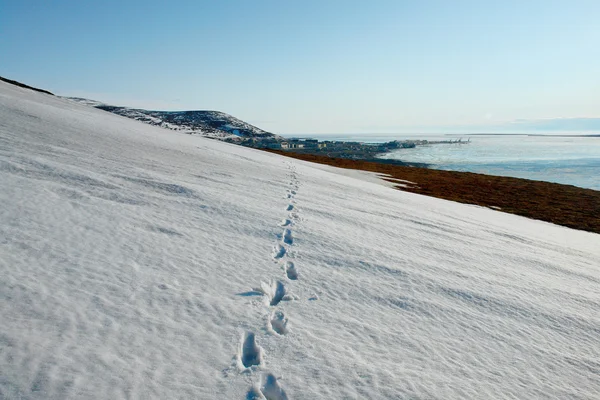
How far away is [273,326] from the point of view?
346cm

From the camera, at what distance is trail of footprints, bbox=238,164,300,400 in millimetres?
2594

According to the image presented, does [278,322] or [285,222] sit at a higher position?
[285,222]

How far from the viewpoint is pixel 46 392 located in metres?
2.15

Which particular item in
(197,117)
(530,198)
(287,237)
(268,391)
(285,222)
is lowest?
(268,391)

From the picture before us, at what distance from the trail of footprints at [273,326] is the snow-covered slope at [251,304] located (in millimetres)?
16

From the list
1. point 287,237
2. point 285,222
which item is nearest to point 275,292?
point 287,237

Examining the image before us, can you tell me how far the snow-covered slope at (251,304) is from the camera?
259 centimetres

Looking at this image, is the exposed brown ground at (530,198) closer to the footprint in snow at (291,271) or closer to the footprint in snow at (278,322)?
the footprint in snow at (291,271)

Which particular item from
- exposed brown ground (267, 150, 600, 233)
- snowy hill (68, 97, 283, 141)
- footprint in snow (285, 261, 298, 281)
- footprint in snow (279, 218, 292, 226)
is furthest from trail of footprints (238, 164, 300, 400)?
snowy hill (68, 97, 283, 141)

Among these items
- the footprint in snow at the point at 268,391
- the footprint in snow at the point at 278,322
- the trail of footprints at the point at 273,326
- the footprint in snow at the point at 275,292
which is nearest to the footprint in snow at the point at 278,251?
the trail of footprints at the point at 273,326

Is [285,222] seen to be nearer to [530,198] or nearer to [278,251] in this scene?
[278,251]

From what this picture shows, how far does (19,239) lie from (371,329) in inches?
171

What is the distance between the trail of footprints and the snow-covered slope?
0.05ft

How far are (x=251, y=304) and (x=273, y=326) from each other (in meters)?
0.41
